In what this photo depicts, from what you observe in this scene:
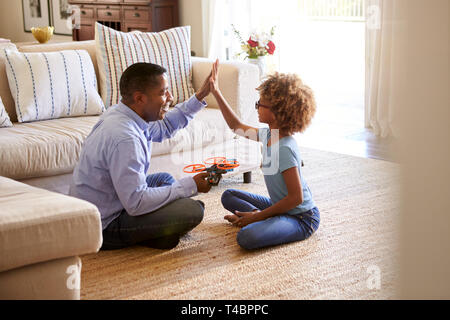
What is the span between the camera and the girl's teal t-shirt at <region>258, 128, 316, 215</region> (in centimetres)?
249

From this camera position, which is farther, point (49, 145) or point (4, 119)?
point (4, 119)

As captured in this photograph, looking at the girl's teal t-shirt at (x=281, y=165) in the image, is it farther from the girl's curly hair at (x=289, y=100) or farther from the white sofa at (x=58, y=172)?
the white sofa at (x=58, y=172)

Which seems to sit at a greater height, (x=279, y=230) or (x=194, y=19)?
(x=194, y=19)

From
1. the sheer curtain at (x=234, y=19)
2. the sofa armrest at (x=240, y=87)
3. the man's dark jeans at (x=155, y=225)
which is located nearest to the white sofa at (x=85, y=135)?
the sofa armrest at (x=240, y=87)

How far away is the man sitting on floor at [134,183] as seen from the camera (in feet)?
7.64

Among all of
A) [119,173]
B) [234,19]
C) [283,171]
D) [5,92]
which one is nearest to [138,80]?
[119,173]

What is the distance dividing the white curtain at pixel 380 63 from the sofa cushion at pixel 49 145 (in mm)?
1976

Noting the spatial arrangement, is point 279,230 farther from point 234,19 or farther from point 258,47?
point 234,19

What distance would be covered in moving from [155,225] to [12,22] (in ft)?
27.2

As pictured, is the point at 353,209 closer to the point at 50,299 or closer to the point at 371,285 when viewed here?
the point at 371,285

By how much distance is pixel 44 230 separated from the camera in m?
1.78

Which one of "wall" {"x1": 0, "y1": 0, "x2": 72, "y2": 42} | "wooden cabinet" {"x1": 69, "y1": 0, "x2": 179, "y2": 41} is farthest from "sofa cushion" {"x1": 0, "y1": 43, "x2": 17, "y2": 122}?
"wall" {"x1": 0, "y1": 0, "x2": 72, "y2": 42}
